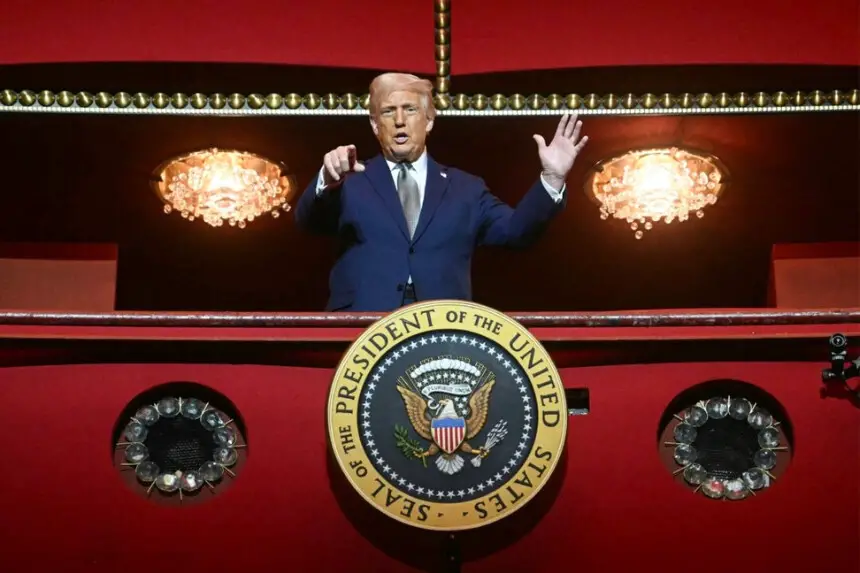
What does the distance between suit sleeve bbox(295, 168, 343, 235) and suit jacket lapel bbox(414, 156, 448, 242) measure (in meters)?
0.32

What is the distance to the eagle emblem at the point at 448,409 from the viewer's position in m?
4.91

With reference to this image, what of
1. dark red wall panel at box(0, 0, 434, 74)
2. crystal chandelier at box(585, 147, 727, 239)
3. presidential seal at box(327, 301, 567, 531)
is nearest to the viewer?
presidential seal at box(327, 301, 567, 531)

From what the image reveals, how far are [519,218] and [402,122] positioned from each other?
57 centimetres

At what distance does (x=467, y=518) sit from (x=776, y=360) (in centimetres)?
128

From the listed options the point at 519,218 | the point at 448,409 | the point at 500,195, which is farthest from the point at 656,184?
the point at 448,409

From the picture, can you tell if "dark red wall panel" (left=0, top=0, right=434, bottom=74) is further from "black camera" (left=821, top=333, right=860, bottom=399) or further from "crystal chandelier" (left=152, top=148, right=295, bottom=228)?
"black camera" (left=821, top=333, right=860, bottom=399)

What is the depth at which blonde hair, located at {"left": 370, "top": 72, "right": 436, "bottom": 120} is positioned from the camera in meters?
5.61

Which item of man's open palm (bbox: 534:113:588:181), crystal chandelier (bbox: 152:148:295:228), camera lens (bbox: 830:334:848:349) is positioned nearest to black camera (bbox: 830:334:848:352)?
camera lens (bbox: 830:334:848:349)

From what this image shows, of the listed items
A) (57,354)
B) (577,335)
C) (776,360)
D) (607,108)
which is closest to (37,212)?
(57,354)

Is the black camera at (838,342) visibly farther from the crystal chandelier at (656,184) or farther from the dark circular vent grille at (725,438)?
the crystal chandelier at (656,184)

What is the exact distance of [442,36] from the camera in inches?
245

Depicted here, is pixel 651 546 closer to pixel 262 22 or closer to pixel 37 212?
pixel 262 22

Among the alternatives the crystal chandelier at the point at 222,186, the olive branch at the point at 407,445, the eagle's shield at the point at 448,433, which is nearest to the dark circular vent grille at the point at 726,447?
the eagle's shield at the point at 448,433

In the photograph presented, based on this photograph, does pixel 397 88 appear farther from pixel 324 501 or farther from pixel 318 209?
pixel 324 501
